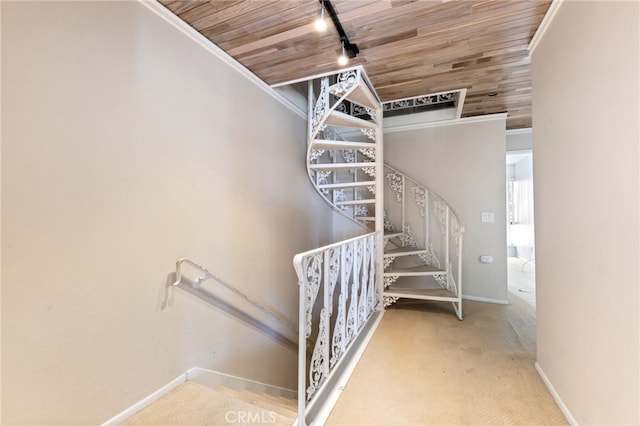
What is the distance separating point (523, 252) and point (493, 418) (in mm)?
6071

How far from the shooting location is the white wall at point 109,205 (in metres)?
1.08

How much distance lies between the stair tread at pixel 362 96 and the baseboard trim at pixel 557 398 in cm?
266

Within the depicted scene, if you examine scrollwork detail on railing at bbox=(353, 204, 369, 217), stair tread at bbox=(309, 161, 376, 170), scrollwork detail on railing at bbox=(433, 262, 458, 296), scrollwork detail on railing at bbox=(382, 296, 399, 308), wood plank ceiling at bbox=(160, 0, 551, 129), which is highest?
wood plank ceiling at bbox=(160, 0, 551, 129)

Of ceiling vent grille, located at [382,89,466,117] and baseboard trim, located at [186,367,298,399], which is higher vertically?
ceiling vent grille, located at [382,89,466,117]

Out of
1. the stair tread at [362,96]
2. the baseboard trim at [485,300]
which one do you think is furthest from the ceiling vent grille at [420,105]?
the baseboard trim at [485,300]

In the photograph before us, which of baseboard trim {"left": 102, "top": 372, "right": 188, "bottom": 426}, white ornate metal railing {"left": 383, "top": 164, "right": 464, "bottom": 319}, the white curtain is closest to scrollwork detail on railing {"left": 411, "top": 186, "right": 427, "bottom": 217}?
white ornate metal railing {"left": 383, "top": 164, "right": 464, "bottom": 319}

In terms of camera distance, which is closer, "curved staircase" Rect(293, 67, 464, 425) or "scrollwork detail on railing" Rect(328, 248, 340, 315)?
"curved staircase" Rect(293, 67, 464, 425)

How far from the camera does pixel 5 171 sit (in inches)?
40.6

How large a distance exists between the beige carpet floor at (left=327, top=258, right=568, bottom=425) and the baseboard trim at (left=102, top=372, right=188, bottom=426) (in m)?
1.03

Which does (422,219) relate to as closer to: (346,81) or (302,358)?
(346,81)

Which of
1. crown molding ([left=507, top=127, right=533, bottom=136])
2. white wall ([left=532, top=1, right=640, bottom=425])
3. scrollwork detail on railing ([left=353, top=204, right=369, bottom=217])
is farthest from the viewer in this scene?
crown molding ([left=507, top=127, right=533, bottom=136])

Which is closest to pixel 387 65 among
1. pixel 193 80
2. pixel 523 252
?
pixel 193 80

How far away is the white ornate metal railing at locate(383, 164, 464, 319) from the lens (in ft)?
11.5

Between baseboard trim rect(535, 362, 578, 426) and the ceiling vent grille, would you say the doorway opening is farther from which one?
baseboard trim rect(535, 362, 578, 426)
